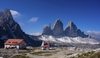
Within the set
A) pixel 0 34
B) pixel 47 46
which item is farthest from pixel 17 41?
pixel 0 34

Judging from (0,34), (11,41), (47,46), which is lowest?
(47,46)

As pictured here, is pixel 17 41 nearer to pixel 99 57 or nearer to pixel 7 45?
pixel 7 45

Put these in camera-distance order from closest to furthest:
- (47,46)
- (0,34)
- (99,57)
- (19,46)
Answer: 1. (99,57)
2. (19,46)
3. (47,46)
4. (0,34)

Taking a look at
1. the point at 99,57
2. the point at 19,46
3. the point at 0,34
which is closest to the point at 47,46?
the point at 19,46

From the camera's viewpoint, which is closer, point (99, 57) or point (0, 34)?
point (99, 57)

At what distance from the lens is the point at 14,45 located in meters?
74.7

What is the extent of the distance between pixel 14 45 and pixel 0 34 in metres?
112

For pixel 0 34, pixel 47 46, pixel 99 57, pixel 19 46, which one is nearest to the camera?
pixel 99 57

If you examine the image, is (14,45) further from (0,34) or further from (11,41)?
(0,34)

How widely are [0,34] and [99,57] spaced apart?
178181 millimetres

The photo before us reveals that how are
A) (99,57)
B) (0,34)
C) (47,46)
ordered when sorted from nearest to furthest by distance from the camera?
(99,57), (47,46), (0,34)

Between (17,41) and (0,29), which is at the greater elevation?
(0,29)

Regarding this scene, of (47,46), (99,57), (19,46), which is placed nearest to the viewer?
(99,57)

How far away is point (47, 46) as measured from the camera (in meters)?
89.4
